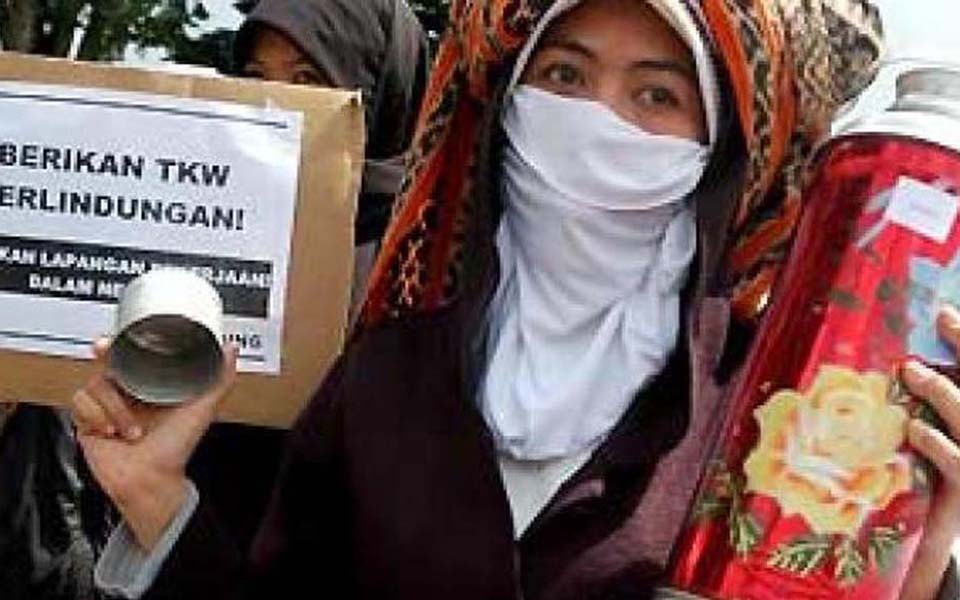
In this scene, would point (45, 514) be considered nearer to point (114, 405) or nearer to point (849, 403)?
point (114, 405)

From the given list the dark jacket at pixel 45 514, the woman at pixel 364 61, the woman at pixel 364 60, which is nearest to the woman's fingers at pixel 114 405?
the dark jacket at pixel 45 514

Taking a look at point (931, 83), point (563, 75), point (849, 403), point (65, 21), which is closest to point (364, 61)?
point (563, 75)

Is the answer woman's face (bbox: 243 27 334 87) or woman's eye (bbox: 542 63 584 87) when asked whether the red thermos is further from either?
woman's face (bbox: 243 27 334 87)

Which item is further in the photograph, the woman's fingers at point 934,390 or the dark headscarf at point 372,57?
the dark headscarf at point 372,57

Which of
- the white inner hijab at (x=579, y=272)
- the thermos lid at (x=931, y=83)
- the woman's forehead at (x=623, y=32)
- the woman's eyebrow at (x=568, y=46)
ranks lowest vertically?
the white inner hijab at (x=579, y=272)

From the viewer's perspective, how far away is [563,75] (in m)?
2.30

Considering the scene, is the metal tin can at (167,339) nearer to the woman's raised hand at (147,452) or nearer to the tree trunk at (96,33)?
the woman's raised hand at (147,452)

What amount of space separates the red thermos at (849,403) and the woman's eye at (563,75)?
1.59 ft

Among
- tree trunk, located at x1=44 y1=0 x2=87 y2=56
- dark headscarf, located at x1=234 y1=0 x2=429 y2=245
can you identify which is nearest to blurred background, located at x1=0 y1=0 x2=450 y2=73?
tree trunk, located at x1=44 y1=0 x2=87 y2=56

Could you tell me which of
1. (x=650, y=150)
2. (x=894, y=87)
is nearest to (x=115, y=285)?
(x=650, y=150)

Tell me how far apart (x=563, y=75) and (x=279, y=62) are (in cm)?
143

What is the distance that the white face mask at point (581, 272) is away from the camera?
220 cm

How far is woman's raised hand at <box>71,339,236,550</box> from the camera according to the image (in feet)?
7.32

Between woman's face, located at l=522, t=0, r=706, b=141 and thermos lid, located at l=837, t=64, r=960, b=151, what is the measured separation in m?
0.34
